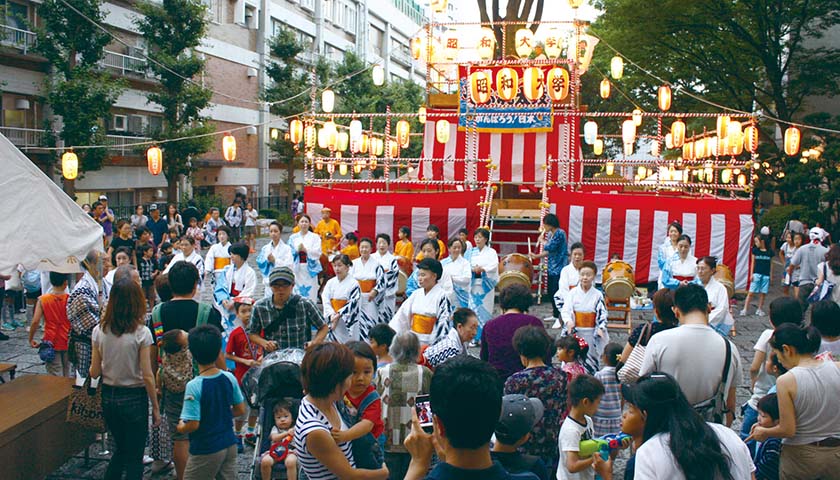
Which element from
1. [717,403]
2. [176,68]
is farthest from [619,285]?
[176,68]

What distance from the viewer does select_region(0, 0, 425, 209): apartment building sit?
2095 centimetres

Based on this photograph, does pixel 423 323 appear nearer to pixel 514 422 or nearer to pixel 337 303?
pixel 337 303

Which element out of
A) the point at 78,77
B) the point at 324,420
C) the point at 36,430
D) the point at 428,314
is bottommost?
the point at 36,430

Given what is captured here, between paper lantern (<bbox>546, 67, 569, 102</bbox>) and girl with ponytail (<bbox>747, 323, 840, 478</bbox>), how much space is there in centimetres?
1310

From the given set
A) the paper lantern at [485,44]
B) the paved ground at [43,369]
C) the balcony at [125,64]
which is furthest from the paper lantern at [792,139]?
the balcony at [125,64]

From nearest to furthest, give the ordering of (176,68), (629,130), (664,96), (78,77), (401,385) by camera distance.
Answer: (401,385), (664,96), (629,130), (78,77), (176,68)

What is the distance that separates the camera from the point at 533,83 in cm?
1606

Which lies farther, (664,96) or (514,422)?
(664,96)

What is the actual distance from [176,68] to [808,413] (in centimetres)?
2274

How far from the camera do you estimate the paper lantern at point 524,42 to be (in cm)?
1788

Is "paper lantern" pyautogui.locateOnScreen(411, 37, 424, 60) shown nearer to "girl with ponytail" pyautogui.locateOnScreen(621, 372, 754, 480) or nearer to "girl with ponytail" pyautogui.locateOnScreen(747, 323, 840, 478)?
"girl with ponytail" pyautogui.locateOnScreen(747, 323, 840, 478)

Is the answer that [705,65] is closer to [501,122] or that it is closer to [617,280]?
[501,122]

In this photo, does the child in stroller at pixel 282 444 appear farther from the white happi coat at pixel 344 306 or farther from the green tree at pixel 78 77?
the green tree at pixel 78 77

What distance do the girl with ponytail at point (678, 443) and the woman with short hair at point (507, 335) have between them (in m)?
1.87
